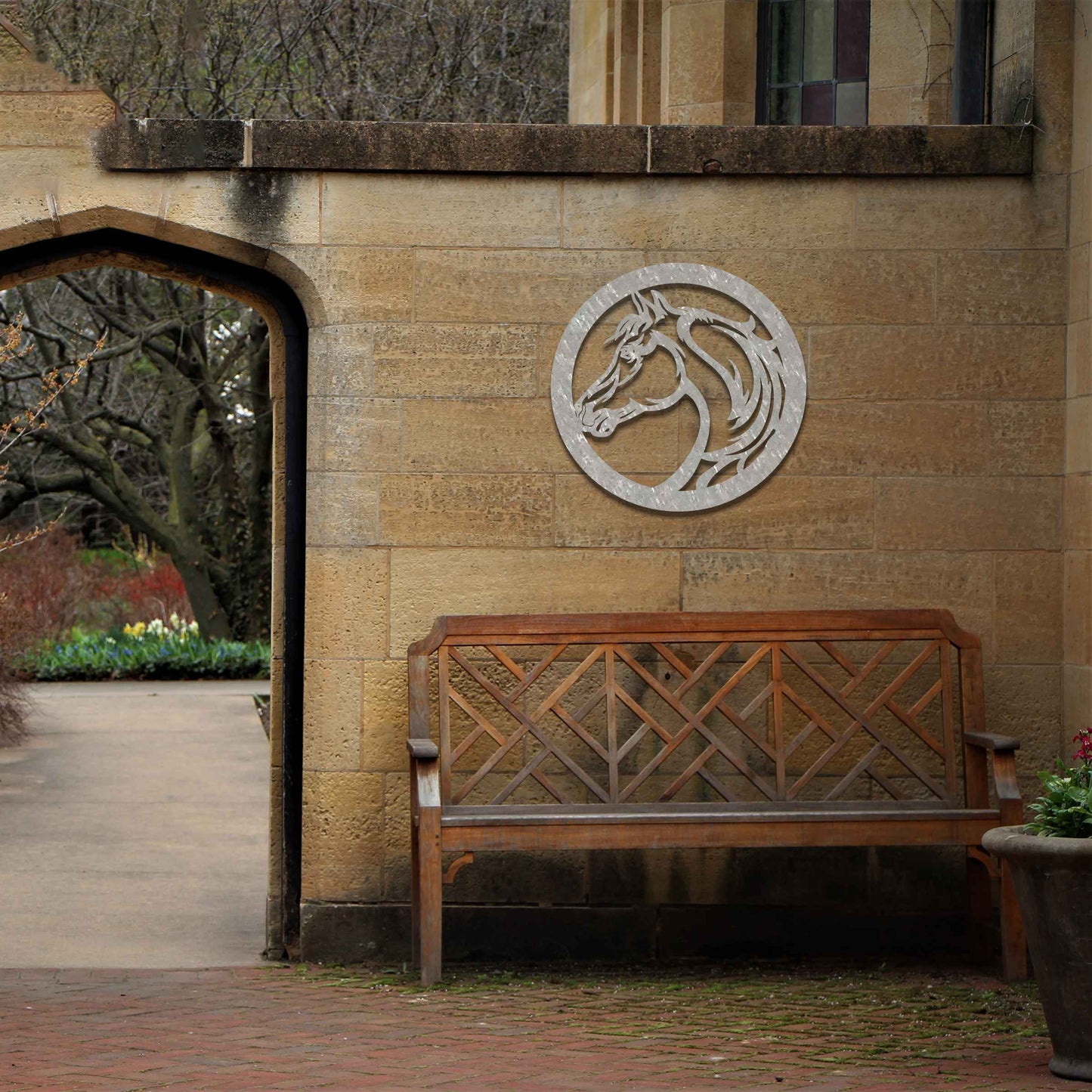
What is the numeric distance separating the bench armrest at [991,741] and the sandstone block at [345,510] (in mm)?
2411

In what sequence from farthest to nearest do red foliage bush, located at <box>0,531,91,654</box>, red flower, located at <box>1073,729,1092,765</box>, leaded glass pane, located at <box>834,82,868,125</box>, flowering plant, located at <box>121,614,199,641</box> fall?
flowering plant, located at <box>121,614,199,641</box>, red foliage bush, located at <box>0,531,91,654</box>, leaded glass pane, located at <box>834,82,868,125</box>, red flower, located at <box>1073,729,1092,765</box>

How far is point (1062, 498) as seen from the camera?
7199mm

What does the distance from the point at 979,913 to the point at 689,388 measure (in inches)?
92.9

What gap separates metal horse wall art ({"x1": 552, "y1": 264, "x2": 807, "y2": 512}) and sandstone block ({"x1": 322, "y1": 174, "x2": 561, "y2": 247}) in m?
0.41

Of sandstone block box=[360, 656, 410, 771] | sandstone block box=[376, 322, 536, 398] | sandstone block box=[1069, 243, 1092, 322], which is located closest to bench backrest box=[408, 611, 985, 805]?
sandstone block box=[360, 656, 410, 771]

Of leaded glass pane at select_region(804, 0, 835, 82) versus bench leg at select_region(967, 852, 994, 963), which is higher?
leaded glass pane at select_region(804, 0, 835, 82)

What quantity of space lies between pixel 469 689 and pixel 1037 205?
298 centimetres

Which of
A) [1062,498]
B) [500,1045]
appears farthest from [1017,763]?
[500,1045]

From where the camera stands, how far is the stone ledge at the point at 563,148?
22.7 ft

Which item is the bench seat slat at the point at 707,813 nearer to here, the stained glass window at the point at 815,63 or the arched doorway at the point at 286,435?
the arched doorway at the point at 286,435

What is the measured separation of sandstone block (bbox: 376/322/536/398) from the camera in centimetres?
702

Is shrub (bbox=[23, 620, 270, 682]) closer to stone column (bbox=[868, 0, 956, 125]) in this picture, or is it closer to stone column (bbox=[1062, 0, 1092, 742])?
stone column (bbox=[868, 0, 956, 125])

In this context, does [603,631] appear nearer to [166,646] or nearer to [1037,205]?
[1037,205]

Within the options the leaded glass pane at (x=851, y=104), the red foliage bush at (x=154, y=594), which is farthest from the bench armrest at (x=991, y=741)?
the red foliage bush at (x=154, y=594)
